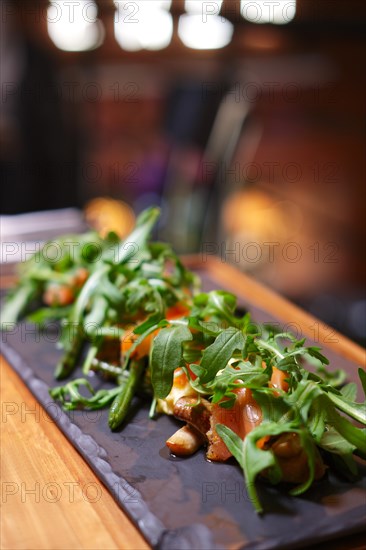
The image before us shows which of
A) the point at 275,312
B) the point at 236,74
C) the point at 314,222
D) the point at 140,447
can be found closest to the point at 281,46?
the point at 236,74

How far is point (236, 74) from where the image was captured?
494 centimetres

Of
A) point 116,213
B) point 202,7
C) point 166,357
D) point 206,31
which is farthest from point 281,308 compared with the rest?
point 206,31

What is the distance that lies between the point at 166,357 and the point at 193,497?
267 millimetres

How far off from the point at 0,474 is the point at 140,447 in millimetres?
259

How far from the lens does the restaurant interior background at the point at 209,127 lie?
387cm

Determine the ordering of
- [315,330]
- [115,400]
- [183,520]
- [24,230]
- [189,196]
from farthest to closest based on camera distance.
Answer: [189,196], [24,230], [315,330], [115,400], [183,520]

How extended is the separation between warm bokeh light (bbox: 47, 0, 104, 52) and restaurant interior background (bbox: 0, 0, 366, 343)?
0.06ft

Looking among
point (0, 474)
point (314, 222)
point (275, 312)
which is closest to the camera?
point (0, 474)

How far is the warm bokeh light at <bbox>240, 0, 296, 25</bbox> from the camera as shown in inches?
159

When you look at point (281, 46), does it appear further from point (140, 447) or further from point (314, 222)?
point (140, 447)

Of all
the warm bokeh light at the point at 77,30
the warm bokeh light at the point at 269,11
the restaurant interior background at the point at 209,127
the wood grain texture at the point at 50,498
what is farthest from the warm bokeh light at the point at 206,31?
the wood grain texture at the point at 50,498

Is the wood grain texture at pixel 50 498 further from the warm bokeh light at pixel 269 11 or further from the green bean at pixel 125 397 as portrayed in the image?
the warm bokeh light at pixel 269 11

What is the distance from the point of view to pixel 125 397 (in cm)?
141

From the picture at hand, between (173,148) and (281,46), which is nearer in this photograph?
(173,148)
